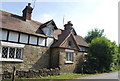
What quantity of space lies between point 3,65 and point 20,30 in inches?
177

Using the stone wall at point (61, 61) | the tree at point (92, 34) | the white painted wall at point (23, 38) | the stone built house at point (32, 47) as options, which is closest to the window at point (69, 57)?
the stone built house at point (32, 47)

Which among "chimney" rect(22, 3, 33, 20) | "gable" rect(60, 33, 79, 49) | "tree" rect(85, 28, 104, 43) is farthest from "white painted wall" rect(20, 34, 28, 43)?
"tree" rect(85, 28, 104, 43)

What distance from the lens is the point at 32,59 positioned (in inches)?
582

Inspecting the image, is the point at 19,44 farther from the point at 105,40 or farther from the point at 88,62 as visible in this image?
the point at 105,40

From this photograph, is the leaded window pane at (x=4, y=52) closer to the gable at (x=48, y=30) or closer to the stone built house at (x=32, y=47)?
the stone built house at (x=32, y=47)

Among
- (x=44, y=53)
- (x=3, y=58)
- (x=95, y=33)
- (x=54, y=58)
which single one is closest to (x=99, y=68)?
(x=54, y=58)

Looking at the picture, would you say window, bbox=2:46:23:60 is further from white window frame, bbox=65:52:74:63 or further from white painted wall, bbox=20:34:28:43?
white window frame, bbox=65:52:74:63

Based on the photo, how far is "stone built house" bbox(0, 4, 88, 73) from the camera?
A: 12.6 meters

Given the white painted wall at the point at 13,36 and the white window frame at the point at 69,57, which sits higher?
the white painted wall at the point at 13,36

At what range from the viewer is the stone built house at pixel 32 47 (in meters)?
12.6

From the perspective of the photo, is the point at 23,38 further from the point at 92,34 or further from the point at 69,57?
the point at 92,34

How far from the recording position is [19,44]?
13.4 metres

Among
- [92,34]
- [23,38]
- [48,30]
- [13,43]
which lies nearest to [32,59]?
[23,38]

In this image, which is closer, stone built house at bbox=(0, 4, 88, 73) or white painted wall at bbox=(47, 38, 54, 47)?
stone built house at bbox=(0, 4, 88, 73)
